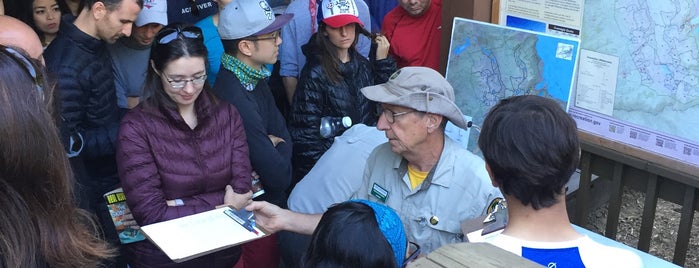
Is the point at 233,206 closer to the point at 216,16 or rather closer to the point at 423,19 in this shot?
the point at 216,16

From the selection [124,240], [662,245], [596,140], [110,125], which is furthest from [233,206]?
[662,245]

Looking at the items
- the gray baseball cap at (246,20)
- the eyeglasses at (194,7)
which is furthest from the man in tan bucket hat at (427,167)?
the eyeglasses at (194,7)

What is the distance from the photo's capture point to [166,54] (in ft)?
9.60

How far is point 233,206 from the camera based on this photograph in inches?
113

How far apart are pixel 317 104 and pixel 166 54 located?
109 cm

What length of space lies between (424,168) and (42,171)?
1.50 meters

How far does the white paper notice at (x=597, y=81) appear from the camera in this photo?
3.40 meters

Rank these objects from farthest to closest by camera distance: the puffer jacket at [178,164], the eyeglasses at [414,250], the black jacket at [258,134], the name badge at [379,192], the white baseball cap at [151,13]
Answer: the white baseball cap at [151,13], the black jacket at [258,134], the puffer jacket at [178,164], the name badge at [379,192], the eyeglasses at [414,250]

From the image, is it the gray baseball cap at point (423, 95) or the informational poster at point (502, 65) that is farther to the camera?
the informational poster at point (502, 65)

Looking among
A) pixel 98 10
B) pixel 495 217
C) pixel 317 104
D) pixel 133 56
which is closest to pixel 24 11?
pixel 133 56

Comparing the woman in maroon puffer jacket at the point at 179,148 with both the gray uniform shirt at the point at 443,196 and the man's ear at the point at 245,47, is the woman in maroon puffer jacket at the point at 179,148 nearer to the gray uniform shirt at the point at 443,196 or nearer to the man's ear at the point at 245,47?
the man's ear at the point at 245,47

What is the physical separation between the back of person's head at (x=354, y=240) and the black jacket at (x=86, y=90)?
148cm

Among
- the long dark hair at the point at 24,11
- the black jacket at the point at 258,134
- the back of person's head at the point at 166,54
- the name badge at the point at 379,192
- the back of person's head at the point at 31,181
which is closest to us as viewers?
the back of person's head at the point at 31,181

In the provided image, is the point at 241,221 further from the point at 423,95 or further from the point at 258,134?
Answer: the point at 423,95
